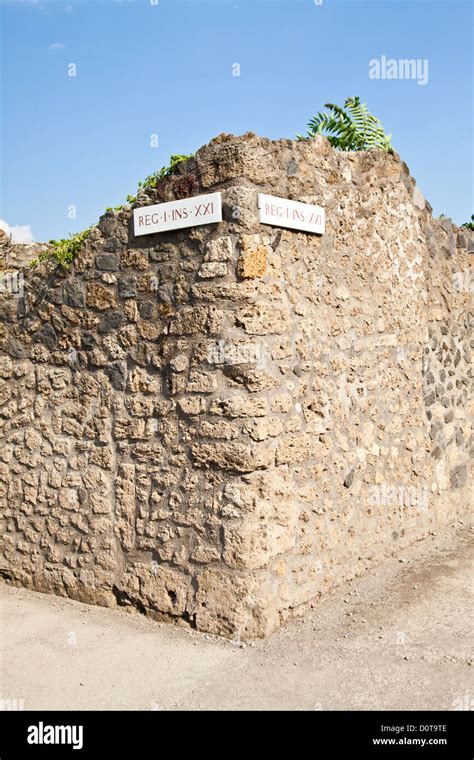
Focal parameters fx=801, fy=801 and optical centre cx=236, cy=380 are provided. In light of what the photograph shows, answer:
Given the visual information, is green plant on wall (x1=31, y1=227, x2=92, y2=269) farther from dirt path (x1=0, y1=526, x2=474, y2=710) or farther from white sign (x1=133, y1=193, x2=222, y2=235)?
dirt path (x1=0, y1=526, x2=474, y2=710)

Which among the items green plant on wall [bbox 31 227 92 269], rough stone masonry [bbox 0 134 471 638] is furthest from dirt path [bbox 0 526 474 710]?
green plant on wall [bbox 31 227 92 269]

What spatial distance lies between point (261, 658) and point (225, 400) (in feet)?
5.06

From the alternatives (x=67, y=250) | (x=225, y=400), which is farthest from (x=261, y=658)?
(x=67, y=250)

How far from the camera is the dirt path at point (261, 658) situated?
4.24 m

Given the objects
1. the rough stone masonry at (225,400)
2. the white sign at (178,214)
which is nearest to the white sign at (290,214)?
the rough stone masonry at (225,400)

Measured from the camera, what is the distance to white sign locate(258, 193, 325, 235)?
16.4 ft

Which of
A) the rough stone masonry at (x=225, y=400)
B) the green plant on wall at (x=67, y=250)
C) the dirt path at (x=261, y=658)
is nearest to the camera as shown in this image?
the dirt path at (x=261, y=658)

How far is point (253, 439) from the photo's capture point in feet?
16.1

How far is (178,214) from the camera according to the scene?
517cm

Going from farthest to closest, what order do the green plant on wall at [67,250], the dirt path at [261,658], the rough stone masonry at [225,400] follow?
the green plant on wall at [67,250] < the rough stone masonry at [225,400] < the dirt path at [261,658]

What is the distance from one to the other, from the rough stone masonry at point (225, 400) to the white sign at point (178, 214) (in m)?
0.07

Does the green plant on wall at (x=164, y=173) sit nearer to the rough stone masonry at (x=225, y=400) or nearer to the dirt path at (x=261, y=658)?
the rough stone masonry at (x=225, y=400)

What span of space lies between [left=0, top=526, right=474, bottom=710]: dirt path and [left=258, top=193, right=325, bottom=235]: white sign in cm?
257

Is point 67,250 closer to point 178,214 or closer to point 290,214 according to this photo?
point 178,214
